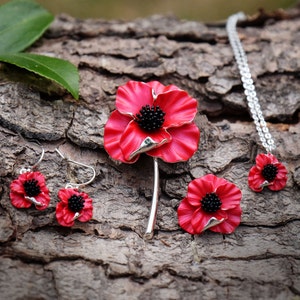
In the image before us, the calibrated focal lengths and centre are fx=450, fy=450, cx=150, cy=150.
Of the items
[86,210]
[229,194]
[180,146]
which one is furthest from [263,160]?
[86,210]

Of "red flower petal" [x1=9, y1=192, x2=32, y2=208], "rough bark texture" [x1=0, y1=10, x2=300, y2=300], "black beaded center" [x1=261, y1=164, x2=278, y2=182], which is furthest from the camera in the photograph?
"black beaded center" [x1=261, y1=164, x2=278, y2=182]

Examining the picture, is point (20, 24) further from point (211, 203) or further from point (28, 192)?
point (211, 203)

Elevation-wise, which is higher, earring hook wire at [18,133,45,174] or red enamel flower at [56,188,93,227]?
earring hook wire at [18,133,45,174]

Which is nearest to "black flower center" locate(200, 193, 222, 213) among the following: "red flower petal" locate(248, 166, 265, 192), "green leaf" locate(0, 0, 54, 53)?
"red flower petal" locate(248, 166, 265, 192)

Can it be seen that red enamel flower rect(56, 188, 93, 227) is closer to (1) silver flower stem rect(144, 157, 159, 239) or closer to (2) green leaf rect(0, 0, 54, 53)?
(1) silver flower stem rect(144, 157, 159, 239)

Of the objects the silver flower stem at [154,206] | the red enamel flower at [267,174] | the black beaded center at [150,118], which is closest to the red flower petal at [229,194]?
the red enamel flower at [267,174]

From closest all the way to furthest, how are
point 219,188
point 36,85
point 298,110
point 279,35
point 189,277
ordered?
1. point 189,277
2. point 219,188
3. point 36,85
4. point 298,110
5. point 279,35

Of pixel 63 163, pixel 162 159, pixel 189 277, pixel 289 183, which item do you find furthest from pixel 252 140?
pixel 63 163

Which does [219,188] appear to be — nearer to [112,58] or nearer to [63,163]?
[63,163]
